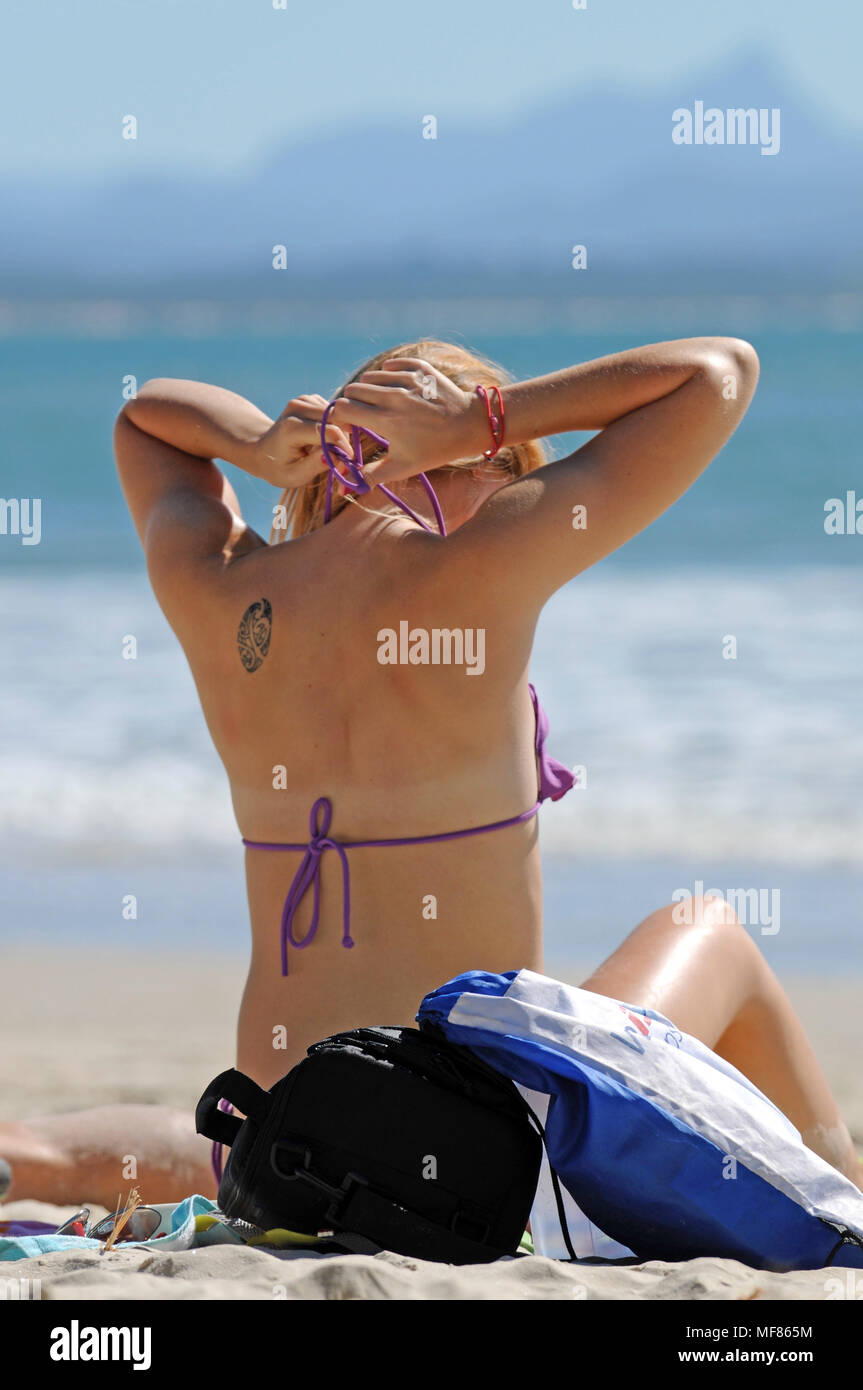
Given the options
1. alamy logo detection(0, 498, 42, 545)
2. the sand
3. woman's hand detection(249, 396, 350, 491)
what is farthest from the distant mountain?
woman's hand detection(249, 396, 350, 491)

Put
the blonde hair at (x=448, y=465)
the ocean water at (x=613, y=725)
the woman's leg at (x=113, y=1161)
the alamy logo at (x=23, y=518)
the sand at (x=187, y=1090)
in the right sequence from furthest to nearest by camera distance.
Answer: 1. the alamy logo at (x=23, y=518)
2. the ocean water at (x=613, y=725)
3. the woman's leg at (x=113, y=1161)
4. the blonde hair at (x=448, y=465)
5. the sand at (x=187, y=1090)

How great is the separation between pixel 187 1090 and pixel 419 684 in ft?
7.34

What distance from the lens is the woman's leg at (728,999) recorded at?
96.1 inches

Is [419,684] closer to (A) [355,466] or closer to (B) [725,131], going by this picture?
(A) [355,466]

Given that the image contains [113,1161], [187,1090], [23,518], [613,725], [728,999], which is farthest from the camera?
[23,518]

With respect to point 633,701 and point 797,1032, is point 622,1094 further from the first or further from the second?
point 633,701

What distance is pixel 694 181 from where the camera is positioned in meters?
37.6

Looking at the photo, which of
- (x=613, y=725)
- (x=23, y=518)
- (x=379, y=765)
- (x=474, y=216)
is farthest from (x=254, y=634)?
(x=474, y=216)

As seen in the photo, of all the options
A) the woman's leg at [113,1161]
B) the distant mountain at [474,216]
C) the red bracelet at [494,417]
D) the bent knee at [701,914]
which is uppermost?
the distant mountain at [474,216]

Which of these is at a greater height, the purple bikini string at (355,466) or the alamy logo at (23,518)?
the alamy logo at (23,518)

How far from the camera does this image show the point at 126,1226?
8.05ft
